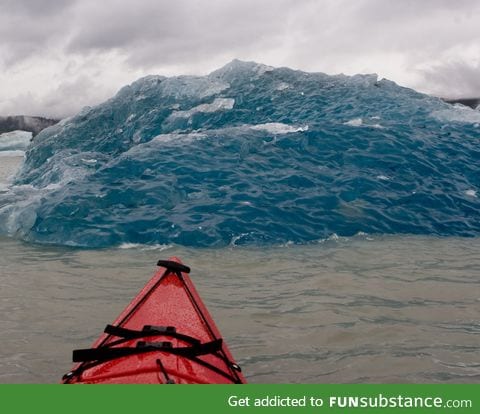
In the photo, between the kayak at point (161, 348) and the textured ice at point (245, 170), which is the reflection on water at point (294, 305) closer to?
the kayak at point (161, 348)

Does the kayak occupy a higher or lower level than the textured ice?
lower

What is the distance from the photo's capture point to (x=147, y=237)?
962 cm

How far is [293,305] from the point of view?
5.84 meters

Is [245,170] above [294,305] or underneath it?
above

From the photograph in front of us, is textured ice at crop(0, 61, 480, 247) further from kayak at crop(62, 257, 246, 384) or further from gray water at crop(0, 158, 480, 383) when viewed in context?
kayak at crop(62, 257, 246, 384)

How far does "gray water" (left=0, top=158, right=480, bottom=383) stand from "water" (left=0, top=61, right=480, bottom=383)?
2cm

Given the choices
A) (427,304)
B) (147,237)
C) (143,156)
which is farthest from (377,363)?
(143,156)

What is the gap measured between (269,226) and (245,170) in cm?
290

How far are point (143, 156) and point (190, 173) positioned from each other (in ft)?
5.68

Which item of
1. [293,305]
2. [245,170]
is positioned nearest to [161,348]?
[293,305]

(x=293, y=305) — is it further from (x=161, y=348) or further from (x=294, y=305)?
(x=161, y=348)

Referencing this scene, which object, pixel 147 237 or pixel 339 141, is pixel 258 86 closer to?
pixel 339 141

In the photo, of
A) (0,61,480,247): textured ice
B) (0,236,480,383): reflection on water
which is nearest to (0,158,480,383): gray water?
(0,236,480,383): reflection on water

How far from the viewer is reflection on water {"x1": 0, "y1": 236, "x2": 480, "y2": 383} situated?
4367 mm
